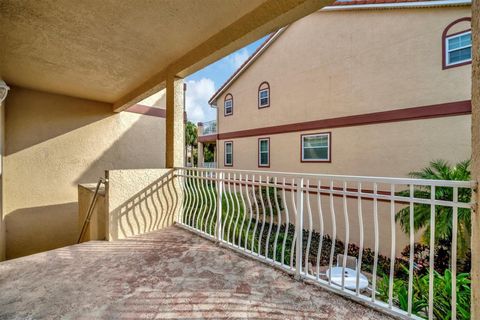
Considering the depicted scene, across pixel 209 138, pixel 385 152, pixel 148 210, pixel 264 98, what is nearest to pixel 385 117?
pixel 385 152

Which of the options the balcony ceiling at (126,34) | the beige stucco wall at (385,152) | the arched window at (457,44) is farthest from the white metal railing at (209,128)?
the arched window at (457,44)

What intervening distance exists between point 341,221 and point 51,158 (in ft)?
26.6

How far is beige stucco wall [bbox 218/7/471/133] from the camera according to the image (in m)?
5.59

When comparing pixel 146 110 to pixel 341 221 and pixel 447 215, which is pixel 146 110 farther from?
pixel 447 215

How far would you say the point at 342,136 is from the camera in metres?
7.13

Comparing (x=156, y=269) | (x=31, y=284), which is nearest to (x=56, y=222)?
(x=31, y=284)

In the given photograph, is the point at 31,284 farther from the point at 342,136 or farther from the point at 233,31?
the point at 342,136

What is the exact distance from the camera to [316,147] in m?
7.80

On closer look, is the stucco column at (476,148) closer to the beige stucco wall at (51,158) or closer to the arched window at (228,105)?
the beige stucco wall at (51,158)

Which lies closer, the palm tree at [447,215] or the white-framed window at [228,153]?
the palm tree at [447,215]

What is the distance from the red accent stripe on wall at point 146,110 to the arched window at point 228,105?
480cm

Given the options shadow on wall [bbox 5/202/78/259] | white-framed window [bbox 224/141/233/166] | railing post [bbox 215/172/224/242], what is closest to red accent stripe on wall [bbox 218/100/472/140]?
white-framed window [bbox 224/141/233/166]

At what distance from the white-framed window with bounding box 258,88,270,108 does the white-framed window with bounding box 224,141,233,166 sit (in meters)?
2.54

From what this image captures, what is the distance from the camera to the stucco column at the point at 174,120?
12.3 feet
